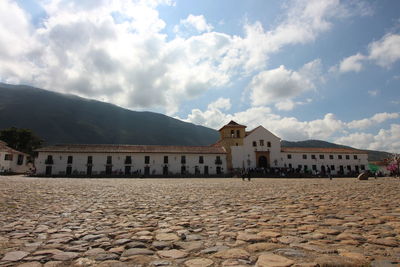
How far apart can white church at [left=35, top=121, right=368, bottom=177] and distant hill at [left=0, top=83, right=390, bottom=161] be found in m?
66.9

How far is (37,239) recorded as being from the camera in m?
3.12

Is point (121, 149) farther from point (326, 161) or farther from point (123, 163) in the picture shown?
point (326, 161)

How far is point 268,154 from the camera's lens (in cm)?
5066

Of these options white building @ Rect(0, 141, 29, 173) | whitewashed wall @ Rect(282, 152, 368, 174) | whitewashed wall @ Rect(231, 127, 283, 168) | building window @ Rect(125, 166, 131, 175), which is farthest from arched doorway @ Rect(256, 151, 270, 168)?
white building @ Rect(0, 141, 29, 173)

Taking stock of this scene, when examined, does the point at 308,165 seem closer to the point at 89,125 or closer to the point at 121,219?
the point at 121,219

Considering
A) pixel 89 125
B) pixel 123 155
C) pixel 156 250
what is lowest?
pixel 156 250

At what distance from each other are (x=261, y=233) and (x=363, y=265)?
1.36m

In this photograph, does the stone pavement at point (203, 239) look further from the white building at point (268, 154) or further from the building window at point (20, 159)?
the building window at point (20, 159)

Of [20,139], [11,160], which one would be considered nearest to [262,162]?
[11,160]

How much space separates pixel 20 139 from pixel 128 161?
31146 millimetres

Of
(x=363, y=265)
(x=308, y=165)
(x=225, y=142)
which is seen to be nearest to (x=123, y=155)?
(x=225, y=142)

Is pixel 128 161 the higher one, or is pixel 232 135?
pixel 232 135

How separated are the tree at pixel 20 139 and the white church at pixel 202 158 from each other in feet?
66.1

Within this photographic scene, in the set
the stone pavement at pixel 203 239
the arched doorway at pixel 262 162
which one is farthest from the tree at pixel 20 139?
the stone pavement at pixel 203 239
